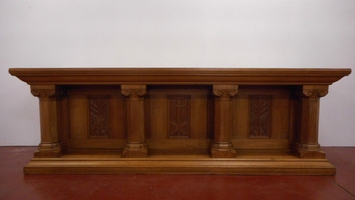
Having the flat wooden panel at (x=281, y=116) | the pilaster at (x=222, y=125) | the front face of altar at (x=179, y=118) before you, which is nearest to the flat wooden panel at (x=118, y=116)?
the front face of altar at (x=179, y=118)

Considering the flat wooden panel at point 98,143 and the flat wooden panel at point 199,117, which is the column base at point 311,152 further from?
the flat wooden panel at point 98,143

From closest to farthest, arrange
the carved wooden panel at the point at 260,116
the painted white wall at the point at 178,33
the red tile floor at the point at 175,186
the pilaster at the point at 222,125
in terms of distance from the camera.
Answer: the red tile floor at the point at 175,186
the pilaster at the point at 222,125
the carved wooden panel at the point at 260,116
the painted white wall at the point at 178,33

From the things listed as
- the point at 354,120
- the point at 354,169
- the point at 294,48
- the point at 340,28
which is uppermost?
the point at 340,28

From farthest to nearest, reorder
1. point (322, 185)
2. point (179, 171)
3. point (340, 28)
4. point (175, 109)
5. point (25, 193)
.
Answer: point (340, 28), point (175, 109), point (179, 171), point (322, 185), point (25, 193)

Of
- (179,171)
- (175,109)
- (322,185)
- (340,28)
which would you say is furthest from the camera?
(340,28)

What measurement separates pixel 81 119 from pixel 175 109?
99 cm

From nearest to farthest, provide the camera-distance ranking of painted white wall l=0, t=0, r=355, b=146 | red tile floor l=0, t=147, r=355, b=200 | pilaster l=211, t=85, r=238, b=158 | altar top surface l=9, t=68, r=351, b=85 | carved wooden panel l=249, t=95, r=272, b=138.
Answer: red tile floor l=0, t=147, r=355, b=200 < altar top surface l=9, t=68, r=351, b=85 < pilaster l=211, t=85, r=238, b=158 < carved wooden panel l=249, t=95, r=272, b=138 < painted white wall l=0, t=0, r=355, b=146

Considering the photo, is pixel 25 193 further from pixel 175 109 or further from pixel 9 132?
pixel 9 132

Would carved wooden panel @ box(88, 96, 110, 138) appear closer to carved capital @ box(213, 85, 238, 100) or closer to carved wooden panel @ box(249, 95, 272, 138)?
carved capital @ box(213, 85, 238, 100)

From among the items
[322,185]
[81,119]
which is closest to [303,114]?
[322,185]

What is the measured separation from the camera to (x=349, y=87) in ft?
10.8

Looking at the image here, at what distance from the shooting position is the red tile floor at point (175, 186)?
6.23 feet

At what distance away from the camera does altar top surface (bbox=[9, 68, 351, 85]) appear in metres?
2.26

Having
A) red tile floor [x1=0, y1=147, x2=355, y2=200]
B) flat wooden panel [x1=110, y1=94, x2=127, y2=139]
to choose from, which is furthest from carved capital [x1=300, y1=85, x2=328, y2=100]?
flat wooden panel [x1=110, y1=94, x2=127, y2=139]
